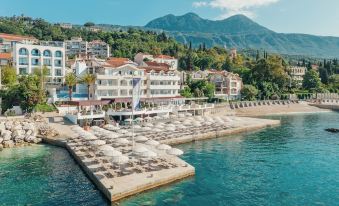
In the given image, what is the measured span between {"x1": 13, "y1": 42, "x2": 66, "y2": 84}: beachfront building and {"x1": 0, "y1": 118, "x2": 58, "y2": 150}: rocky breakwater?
32.6 metres

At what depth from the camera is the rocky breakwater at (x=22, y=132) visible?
148ft

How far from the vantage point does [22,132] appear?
4684 centimetres

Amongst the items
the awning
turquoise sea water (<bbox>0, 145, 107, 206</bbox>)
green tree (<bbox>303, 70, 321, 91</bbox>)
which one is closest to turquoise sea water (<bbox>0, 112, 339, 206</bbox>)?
turquoise sea water (<bbox>0, 145, 107, 206</bbox>)

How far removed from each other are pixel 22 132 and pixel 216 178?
27.1 m

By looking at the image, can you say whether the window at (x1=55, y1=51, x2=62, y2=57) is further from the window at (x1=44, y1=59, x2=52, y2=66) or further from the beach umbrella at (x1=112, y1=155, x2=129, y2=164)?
the beach umbrella at (x1=112, y1=155, x2=129, y2=164)

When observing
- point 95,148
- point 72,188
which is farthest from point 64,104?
point 72,188

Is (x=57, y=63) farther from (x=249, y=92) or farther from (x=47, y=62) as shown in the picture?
(x=249, y=92)

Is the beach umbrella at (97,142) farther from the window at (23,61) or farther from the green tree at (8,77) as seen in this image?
the window at (23,61)

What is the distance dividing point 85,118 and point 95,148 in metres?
15.8

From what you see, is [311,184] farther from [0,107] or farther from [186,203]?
[0,107]

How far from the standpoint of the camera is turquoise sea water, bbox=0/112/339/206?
90.5ft

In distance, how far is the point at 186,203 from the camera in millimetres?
26688

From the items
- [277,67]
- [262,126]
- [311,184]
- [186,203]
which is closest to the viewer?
[186,203]

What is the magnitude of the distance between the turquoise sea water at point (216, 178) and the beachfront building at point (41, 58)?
41.3 m
